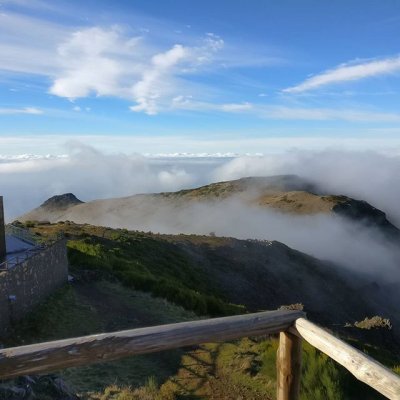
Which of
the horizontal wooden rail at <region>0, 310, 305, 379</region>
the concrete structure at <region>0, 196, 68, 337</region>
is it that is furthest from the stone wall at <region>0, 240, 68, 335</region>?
the horizontal wooden rail at <region>0, 310, 305, 379</region>

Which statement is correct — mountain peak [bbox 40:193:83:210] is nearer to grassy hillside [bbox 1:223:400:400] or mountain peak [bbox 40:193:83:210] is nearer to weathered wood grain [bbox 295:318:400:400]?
grassy hillside [bbox 1:223:400:400]

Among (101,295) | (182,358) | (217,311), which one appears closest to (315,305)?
(217,311)

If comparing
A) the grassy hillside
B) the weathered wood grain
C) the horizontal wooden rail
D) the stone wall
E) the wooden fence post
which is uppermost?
the horizontal wooden rail

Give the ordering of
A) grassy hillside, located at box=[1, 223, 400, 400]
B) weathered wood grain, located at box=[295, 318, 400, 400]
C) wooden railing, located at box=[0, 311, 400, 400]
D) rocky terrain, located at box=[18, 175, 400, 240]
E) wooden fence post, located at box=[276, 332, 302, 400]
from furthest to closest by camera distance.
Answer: rocky terrain, located at box=[18, 175, 400, 240] < grassy hillside, located at box=[1, 223, 400, 400] < wooden fence post, located at box=[276, 332, 302, 400] < wooden railing, located at box=[0, 311, 400, 400] < weathered wood grain, located at box=[295, 318, 400, 400]

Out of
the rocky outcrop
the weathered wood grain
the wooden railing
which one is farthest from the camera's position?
the rocky outcrop

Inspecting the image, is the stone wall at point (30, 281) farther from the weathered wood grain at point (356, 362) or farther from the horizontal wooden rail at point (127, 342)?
the weathered wood grain at point (356, 362)

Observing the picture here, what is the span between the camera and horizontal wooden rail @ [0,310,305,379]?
3654 millimetres

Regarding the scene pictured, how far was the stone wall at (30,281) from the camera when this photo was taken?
1406cm

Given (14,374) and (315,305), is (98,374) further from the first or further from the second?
(315,305)

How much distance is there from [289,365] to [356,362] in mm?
888

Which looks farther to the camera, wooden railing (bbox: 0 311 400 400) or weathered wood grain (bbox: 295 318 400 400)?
wooden railing (bbox: 0 311 400 400)

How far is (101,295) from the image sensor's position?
19844 millimetres

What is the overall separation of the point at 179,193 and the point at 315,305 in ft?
320

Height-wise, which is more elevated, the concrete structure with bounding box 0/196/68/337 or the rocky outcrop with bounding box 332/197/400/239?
the concrete structure with bounding box 0/196/68/337
